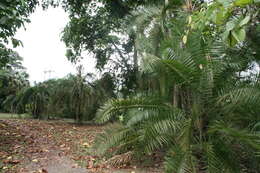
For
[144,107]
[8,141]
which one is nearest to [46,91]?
[8,141]

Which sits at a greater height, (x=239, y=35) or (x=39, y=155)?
(x=239, y=35)

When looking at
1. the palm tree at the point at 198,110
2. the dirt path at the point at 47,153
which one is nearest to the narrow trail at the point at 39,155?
the dirt path at the point at 47,153

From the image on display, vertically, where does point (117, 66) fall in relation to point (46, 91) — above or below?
above

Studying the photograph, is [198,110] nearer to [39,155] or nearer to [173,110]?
[173,110]

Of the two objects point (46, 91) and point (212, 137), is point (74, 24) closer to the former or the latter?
point (46, 91)

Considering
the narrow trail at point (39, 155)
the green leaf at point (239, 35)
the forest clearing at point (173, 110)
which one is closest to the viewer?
the green leaf at point (239, 35)

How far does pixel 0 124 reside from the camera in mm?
6051

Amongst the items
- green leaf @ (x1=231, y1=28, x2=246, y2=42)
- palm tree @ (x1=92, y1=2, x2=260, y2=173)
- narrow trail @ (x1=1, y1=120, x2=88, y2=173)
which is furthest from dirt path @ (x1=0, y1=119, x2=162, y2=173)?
green leaf @ (x1=231, y1=28, x2=246, y2=42)

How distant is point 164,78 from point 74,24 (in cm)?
652

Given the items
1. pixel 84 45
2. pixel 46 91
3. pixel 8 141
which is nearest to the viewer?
pixel 8 141

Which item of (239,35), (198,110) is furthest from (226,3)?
(198,110)

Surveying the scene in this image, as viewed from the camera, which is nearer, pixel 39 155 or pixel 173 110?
pixel 173 110

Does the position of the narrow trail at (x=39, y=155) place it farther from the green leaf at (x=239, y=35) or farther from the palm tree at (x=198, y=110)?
the green leaf at (x=239, y=35)

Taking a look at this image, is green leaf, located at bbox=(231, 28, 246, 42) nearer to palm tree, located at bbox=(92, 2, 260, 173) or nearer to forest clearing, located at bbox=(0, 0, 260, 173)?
forest clearing, located at bbox=(0, 0, 260, 173)
